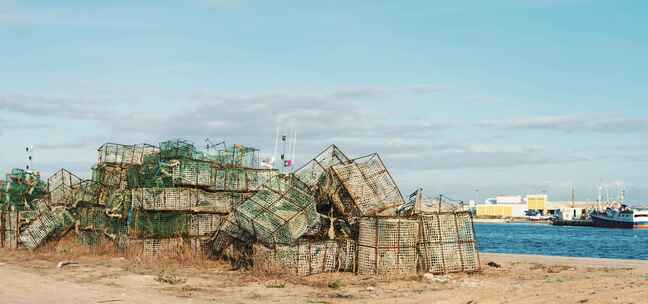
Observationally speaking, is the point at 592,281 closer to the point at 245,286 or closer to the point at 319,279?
the point at 319,279

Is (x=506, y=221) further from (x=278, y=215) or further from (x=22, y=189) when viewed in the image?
(x=278, y=215)

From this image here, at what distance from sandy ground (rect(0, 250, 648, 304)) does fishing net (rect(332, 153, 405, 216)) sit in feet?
6.52

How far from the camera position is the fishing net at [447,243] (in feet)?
59.6

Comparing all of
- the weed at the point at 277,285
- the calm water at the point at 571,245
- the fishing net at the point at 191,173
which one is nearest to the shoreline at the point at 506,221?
the calm water at the point at 571,245

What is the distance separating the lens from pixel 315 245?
18156 millimetres

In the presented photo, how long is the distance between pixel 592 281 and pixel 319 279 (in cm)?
636

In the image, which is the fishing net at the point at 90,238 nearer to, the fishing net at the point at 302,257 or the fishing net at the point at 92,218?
the fishing net at the point at 92,218

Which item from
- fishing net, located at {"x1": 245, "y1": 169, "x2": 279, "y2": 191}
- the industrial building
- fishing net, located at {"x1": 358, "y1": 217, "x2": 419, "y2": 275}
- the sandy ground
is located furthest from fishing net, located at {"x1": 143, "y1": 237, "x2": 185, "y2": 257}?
the industrial building

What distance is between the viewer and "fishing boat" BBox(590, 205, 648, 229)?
10250 cm

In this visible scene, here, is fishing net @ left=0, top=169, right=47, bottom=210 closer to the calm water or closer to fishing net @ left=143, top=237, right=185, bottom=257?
fishing net @ left=143, top=237, right=185, bottom=257

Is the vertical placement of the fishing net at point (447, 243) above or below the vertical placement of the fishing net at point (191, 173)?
below

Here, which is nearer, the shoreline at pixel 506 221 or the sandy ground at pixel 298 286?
the sandy ground at pixel 298 286

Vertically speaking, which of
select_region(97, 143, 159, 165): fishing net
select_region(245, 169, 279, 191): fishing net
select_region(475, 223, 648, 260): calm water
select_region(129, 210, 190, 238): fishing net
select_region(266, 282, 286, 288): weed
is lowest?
select_region(475, 223, 648, 260): calm water

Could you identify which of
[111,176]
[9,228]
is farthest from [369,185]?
[9,228]
